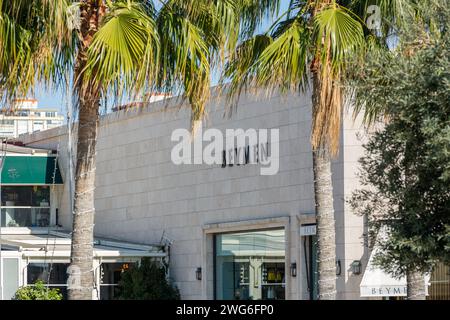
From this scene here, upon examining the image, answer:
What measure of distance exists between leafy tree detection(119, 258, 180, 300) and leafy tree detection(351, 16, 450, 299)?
19703 mm

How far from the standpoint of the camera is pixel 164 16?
17266 millimetres

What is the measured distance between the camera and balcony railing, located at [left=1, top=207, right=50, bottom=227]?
38.6 metres

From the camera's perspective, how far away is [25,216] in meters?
39.3

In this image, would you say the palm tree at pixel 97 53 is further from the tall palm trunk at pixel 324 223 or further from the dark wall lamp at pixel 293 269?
the dark wall lamp at pixel 293 269

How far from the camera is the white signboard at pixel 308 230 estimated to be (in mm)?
27422

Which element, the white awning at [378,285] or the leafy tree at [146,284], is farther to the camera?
the leafy tree at [146,284]

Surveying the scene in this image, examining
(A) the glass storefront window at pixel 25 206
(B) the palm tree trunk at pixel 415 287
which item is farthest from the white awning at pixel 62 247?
(B) the palm tree trunk at pixel 415 287

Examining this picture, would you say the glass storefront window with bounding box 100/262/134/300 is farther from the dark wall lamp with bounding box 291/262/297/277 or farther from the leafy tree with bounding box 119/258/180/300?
the dark wall lamp with bounding box 291/262/297/277

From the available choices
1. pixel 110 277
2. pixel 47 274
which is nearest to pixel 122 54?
pixel 47 274

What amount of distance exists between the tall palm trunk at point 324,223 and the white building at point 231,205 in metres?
7.95

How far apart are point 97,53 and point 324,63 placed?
3.72 meters

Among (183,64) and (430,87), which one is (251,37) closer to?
(183,64)

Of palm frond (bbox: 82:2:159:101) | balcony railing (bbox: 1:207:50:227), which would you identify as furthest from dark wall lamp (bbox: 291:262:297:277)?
balcony railing (bbox: 1:207:50:227)
